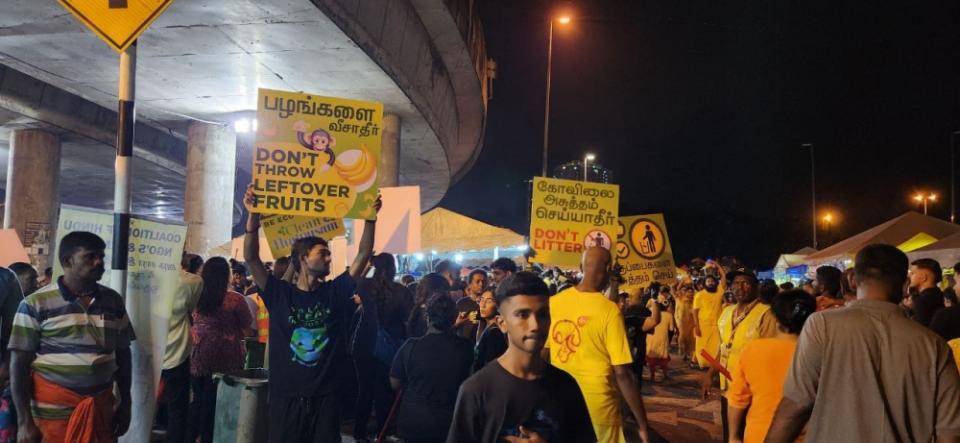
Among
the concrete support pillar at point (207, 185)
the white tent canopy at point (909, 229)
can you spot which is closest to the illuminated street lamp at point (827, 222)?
the white tent canopy at point (909, 229)

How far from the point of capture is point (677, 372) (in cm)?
1747

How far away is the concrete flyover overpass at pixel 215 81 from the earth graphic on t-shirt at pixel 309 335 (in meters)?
5.69

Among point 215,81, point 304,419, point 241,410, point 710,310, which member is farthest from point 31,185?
point 304,419

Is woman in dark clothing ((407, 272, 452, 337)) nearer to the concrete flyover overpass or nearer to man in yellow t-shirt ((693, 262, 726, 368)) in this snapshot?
the concrete flyover overpass

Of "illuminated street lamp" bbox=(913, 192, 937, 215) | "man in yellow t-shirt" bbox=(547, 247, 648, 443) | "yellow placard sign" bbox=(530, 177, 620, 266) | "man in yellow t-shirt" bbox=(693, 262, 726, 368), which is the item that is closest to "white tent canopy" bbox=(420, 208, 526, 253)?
"man in yellow t-shirt" bbox=(693, 262, 726, 368)

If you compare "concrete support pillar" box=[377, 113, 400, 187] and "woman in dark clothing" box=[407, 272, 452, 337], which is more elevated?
"concrete support pillar" box=[377, 113, 400, 187]

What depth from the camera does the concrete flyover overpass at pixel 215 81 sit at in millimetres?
11203

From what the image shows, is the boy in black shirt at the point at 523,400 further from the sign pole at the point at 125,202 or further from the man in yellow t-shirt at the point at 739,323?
the man in yellow t-shirt at the point at 739,323

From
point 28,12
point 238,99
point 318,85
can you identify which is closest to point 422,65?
point 318,85

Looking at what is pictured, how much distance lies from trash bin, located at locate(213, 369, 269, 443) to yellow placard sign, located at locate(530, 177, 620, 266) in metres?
4.79

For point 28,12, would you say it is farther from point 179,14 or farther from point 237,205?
point 237,205

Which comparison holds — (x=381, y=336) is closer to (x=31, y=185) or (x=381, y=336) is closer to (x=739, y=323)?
(x=739, y=323)

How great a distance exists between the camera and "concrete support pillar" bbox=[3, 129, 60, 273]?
1872cm

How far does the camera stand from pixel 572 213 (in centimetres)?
1086
